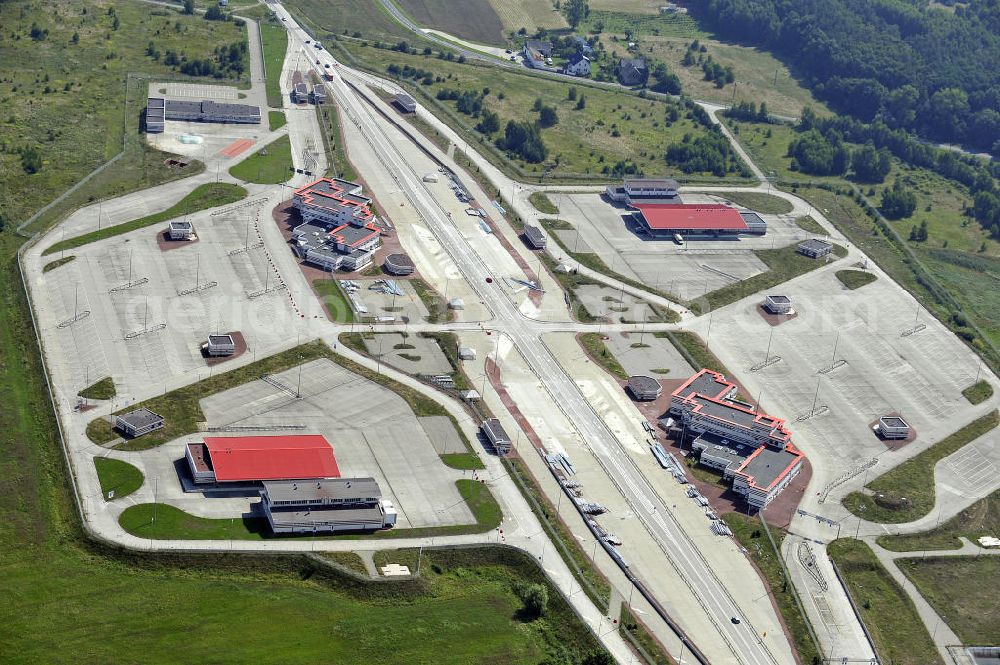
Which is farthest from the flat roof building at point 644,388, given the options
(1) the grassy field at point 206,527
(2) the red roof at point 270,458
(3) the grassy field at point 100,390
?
(3) the grassy field at point 100,390

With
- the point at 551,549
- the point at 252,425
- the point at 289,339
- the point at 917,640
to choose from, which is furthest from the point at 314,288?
the point at 917,640

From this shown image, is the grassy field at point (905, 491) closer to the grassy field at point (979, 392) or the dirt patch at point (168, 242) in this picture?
the grassy field at point (979, 392)

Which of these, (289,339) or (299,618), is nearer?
(299,618)

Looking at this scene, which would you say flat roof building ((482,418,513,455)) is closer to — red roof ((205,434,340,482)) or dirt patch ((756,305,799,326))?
red roof ((205,434,340,482))

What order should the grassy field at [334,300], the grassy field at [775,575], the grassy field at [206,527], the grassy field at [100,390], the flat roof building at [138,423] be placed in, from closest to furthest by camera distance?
the grassy field at [775,575]
the grassy field at [206,527]
the flat roof building at [138,423]
the grassy field at [100,390]
the grassy field at [334,300]

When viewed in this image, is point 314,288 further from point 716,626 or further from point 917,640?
point 917,640

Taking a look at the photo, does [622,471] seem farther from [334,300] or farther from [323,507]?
[334,300]
